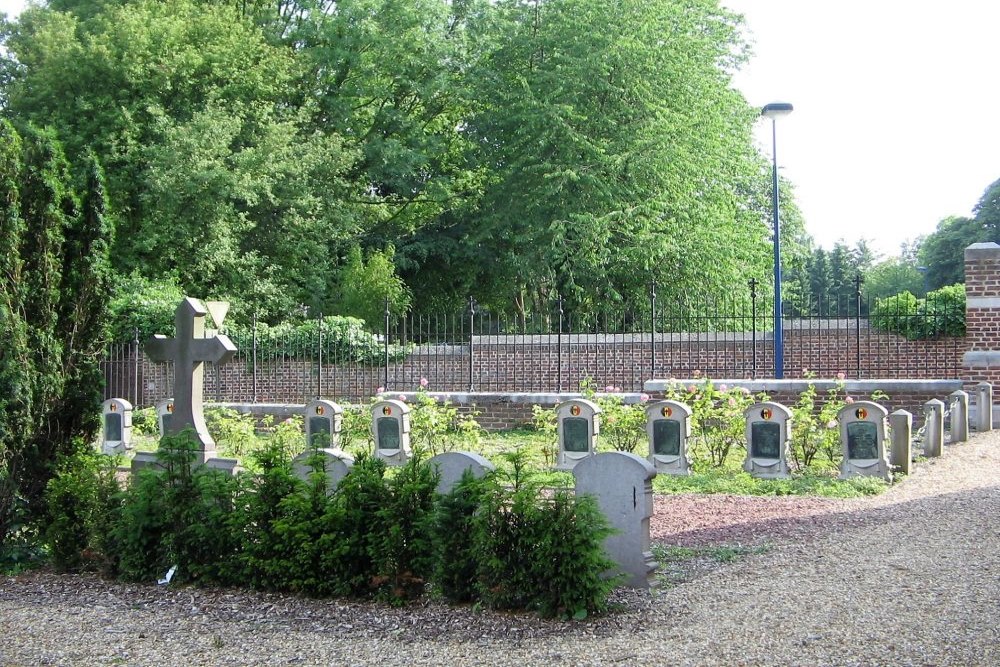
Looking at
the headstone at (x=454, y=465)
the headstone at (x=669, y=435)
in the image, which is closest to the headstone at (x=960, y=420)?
the headstone at (x=669, y=435)

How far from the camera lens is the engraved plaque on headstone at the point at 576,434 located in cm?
1227

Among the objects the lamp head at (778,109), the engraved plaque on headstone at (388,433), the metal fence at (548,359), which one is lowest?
the engraved plaque on headstone at (388,433)

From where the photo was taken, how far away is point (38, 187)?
7258 mm

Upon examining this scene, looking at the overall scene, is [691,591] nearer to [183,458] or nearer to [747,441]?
[183,458]

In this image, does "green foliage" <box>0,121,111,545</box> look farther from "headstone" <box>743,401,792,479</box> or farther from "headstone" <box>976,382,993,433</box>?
"headstone" <box>976,382,993,433</box>

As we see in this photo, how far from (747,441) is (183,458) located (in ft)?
22.1

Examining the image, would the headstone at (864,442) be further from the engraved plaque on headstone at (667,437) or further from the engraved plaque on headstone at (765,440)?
the engraved plaque on headstone at (667,437)

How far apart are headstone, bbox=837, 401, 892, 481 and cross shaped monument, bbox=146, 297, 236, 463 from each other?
6.46m

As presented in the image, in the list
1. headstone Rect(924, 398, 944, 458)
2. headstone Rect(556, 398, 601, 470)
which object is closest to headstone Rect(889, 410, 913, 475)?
headstone Rect(924, 398, 944, 458)

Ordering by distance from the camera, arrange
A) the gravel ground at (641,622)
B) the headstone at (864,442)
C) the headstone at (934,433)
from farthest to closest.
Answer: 1. the headstone at (934,433)
2. the headstone at (864,442)
3. the gravel ground at (641,622)

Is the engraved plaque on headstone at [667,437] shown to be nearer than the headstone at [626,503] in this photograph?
No

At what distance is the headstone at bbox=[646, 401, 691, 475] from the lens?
11719mm

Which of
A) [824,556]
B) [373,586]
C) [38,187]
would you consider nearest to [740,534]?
[824,556]

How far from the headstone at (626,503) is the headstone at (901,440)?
5.88 meters
